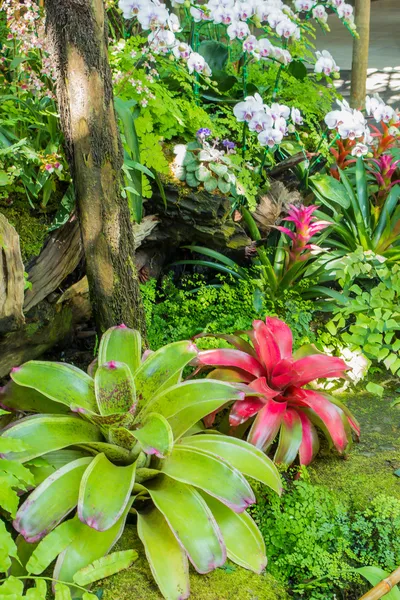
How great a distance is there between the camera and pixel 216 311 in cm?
331

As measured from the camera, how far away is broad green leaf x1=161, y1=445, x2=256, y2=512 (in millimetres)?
1836

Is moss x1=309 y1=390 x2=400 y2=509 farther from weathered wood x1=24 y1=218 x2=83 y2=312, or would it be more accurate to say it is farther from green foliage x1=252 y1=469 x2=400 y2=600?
weathered wood x1=24 y1=218 x2=83 y2=312

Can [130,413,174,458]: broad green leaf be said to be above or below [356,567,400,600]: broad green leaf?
above

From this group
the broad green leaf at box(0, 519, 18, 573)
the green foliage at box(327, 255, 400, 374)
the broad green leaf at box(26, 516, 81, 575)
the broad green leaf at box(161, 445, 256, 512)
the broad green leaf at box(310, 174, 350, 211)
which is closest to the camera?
the broad green leaf at box(0, 519, 18, 573)

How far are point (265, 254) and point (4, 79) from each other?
1764 mm

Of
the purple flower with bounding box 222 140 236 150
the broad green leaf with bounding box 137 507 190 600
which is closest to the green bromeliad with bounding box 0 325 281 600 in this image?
the broad green leaf with bounding box 137 507 190 600

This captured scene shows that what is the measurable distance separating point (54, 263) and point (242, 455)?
4.14 feet

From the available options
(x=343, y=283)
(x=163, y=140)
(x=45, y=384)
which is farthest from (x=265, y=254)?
(x=45, y=384)

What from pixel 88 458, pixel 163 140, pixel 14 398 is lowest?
→ pixel 88 458

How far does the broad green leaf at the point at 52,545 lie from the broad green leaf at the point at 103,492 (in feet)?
0.40

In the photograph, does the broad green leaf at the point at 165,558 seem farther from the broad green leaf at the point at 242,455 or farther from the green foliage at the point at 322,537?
the green foliage at the point at 322,537

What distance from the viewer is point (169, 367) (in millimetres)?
2143

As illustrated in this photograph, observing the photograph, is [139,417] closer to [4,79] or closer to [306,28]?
[4,79]

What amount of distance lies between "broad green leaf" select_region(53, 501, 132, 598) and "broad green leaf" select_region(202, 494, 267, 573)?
13.2 inches
